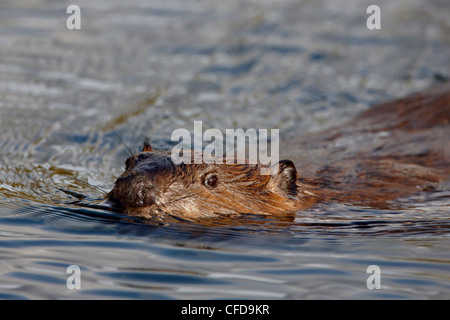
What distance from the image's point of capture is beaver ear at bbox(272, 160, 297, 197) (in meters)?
4.39

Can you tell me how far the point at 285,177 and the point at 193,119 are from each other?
9.46ft

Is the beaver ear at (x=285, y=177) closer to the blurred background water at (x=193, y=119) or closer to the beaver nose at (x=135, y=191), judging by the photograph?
the blurred background water at (x=193, y=119)

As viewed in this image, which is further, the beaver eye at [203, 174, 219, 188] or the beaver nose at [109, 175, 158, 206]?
the beaver eye at [203, 174, 219, 188]

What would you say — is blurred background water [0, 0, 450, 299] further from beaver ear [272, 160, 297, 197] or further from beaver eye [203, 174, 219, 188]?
beaver eye [203, 174, 219, 188]

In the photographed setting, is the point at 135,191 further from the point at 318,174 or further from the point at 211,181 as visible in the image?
the point at 318,174

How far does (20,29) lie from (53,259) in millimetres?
6931

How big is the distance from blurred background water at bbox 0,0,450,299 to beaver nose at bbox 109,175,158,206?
123mm

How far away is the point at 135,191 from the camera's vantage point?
3840 millimetres

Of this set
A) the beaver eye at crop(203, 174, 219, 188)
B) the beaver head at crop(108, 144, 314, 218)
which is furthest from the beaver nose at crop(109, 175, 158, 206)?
the beaver eye at crop(203, 174, 219, 188)

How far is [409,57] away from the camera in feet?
30.4


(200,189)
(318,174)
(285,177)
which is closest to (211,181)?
(200,189)

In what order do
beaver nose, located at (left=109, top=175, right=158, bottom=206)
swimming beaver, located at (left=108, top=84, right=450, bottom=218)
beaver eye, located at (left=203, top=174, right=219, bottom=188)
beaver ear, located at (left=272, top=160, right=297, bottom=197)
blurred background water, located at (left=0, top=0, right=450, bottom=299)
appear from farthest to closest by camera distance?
1. beaver ear, located at (left=272, top=160, right=297, bottom=197)
2. beaver eye, located at (left=203, top=174, right=219, bottom=188)
3. swimming beaver, located at (left=108, top=84, right=450, bottom=218)
4. beaver nose, located at (left=109, top=175, right=158, bottom=206)
5. blurred background water, located at (left=0, top=0, right=450, bottom=299)

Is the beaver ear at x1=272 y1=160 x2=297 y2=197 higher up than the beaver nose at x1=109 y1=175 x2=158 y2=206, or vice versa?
the beaver ear at x1=272 y1=160 x2=297 y2=197

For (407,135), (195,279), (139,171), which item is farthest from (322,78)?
(195,279)
